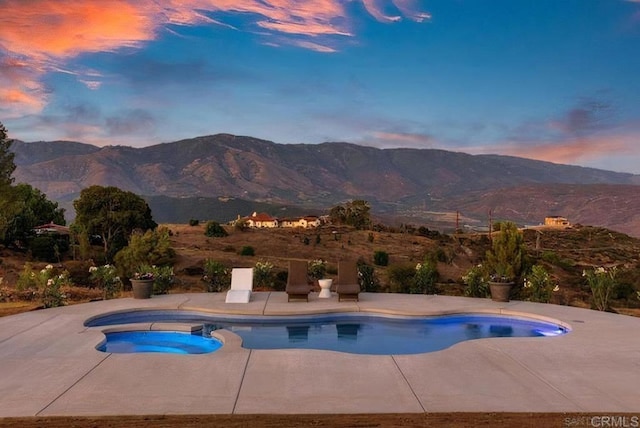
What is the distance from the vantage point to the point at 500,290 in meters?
11.8

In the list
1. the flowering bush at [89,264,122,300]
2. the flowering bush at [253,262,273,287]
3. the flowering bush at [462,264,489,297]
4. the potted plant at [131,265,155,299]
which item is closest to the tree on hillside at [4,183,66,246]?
the flowering bush at [89,264,122,300]

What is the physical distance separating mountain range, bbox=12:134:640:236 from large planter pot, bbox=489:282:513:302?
3376 inches

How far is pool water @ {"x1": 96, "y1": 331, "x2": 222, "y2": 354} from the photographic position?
28.4 feet

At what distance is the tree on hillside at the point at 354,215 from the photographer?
62044 mm

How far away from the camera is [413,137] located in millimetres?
86250

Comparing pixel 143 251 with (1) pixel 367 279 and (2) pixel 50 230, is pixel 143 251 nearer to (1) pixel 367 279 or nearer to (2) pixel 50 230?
(1) pixel 367 279

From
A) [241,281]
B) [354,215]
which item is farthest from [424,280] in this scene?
[354,215]

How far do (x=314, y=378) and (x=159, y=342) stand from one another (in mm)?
4135

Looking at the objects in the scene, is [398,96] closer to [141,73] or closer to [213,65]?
[213,65]

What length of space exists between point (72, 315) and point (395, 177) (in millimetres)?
161954

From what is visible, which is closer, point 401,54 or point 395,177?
point 401,54

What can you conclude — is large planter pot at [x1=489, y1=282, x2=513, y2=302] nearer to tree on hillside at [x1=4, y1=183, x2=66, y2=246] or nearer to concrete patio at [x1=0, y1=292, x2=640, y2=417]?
concrete patio at [x1=0, y1=292, x2=640, y2=417]

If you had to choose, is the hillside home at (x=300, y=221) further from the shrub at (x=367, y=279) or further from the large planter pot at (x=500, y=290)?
the large planter pot at (x=500, y=290)

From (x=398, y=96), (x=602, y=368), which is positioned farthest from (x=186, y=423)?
(x=398, y=96)
